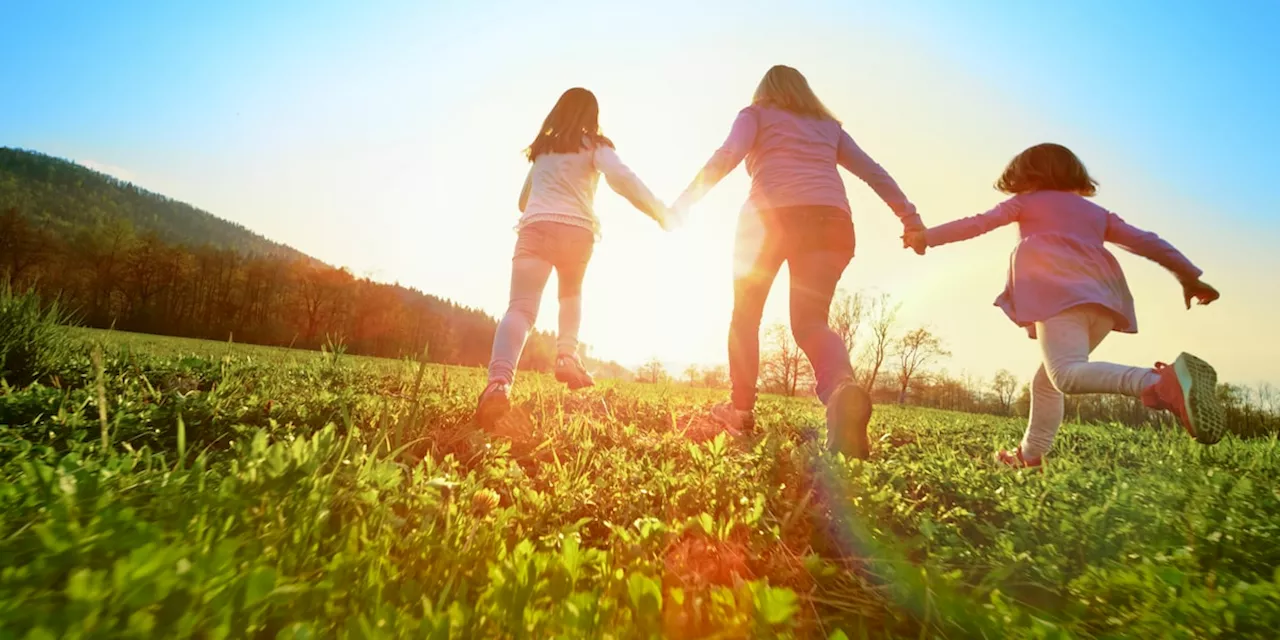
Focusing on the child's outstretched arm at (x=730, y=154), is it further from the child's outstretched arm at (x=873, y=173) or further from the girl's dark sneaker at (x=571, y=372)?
the girl's dark sneaker at (x=571, y=372)

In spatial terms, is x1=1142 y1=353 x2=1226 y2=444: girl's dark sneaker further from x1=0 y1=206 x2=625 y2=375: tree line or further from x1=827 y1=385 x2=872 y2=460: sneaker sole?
x1=0 y1=206 x2=625 y2=375: tree line

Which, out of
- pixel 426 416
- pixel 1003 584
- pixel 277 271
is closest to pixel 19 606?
pixel 1003 584

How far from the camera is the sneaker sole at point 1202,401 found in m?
3.04

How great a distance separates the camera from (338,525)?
138 cm

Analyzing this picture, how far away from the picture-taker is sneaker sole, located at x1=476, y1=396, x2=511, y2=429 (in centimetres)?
382

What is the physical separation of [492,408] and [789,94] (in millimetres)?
3489

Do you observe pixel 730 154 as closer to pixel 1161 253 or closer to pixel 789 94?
pixel 789 94

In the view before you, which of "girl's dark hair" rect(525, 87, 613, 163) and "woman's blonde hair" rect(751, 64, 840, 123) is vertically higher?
"woman's blonde hair" rect(751, 64, 840, 123)

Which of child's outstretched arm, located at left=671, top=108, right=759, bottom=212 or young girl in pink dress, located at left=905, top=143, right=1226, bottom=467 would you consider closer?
young girl in pink dress, located at left=905, top=143, right=1226, bottom=467

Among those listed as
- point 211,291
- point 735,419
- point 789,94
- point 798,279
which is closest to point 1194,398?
point 798,279

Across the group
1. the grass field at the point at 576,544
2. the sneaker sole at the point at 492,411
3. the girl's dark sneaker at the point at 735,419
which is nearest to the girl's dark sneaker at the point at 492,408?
the sneaker sole at the point at 492,411

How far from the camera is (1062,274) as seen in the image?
4.09 meters

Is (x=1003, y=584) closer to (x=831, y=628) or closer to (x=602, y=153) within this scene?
(x=831, y=628)

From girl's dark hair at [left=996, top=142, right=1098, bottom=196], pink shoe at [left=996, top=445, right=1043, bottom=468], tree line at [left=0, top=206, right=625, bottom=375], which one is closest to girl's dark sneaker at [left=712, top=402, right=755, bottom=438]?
pink shoe at [left=996, top=445, right=1043, bottom=468]
